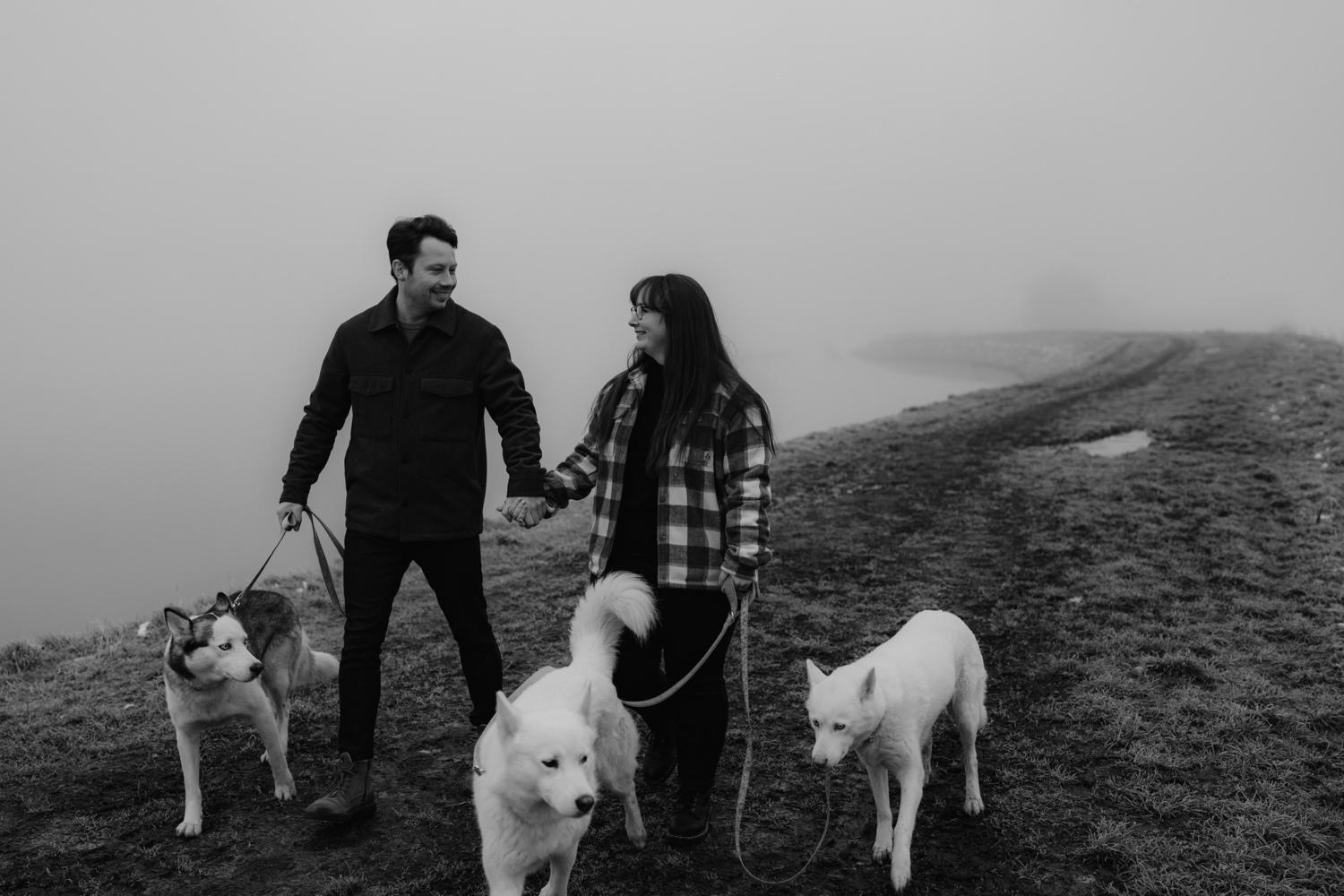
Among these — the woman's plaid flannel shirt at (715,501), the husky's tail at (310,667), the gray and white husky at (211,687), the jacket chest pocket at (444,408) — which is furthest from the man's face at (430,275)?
the husky's tail at (310,667)

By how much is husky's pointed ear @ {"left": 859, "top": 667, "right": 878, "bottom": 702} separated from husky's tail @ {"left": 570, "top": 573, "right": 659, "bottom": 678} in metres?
0.92

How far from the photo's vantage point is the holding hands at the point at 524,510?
4.11 metres

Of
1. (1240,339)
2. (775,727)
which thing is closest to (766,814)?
(775,727)

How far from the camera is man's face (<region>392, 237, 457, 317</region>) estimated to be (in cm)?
419

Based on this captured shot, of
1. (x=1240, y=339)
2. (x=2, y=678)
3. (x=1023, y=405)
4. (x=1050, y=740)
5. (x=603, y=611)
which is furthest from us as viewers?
(x=1240, y=339)

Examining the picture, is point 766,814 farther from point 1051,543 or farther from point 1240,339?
point 1240,339

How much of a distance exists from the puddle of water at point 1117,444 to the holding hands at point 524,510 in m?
11.2

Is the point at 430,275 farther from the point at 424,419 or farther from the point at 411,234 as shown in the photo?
the point at 424,419

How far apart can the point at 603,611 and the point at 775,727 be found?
1938 millimetres

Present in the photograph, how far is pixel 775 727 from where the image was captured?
5.37m

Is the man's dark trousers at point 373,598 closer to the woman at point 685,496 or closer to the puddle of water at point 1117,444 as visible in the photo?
the woman at point 685,496

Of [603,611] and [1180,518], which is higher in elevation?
[603,611]

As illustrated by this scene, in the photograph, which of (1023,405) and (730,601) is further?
(1023,405)

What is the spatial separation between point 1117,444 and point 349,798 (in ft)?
43.6
